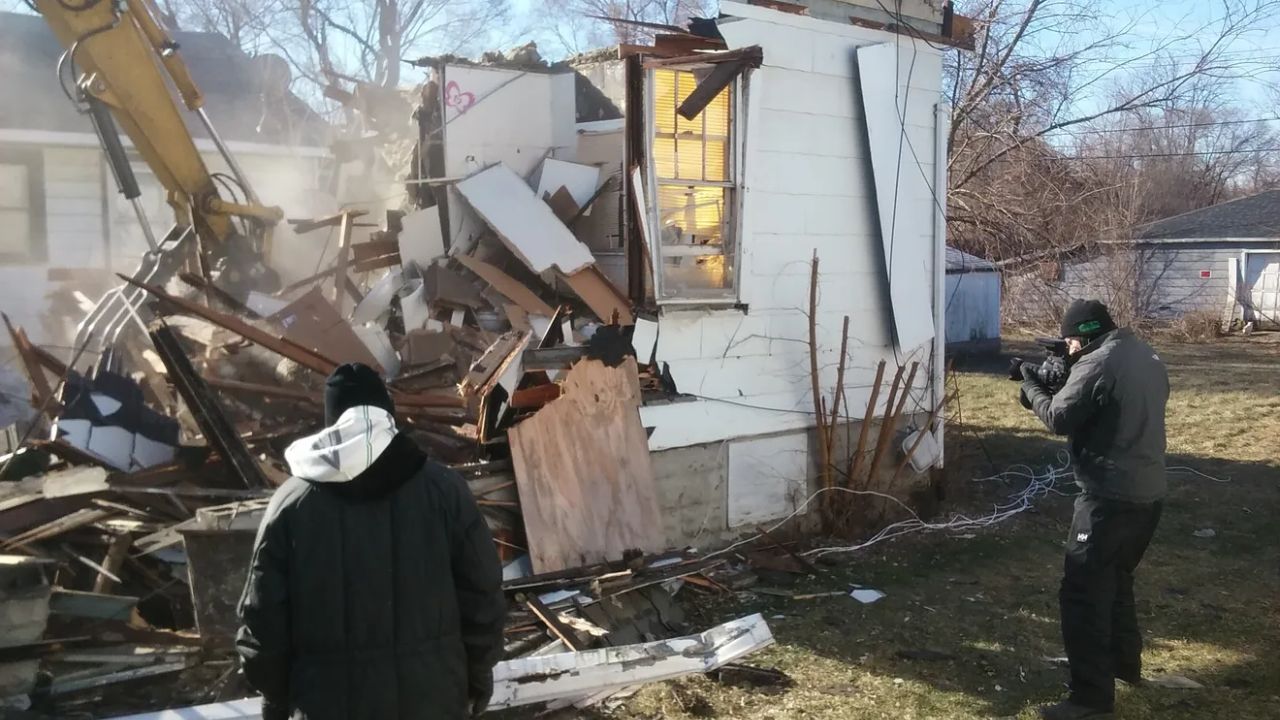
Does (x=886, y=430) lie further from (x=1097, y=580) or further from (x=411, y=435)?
(x=411, y=435)

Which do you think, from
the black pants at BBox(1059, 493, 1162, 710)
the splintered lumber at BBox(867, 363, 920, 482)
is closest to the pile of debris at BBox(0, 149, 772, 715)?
the black pants at BBox(1059, 493, 1162, 710)

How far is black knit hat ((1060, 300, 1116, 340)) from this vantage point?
498 cm

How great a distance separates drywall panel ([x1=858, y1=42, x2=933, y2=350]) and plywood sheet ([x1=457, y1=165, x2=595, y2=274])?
105 inches

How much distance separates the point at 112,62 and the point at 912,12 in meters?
6.99

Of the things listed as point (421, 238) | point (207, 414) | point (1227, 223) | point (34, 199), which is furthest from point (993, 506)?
point (1227, 223)

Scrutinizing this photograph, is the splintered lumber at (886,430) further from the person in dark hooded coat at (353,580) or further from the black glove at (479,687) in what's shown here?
the person in dark hooded coat at (353,580)

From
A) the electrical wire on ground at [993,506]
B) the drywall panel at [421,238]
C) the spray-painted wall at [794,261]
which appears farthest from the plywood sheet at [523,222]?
the electrical wire on ground at [993,506]

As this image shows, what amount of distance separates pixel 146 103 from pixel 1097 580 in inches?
339

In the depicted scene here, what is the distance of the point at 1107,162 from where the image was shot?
2789 centimetres

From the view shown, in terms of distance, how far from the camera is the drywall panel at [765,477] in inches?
310

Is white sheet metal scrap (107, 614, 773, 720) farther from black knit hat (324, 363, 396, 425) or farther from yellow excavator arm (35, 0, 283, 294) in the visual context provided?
yellow excavator arm (35, 0, 283, 294)

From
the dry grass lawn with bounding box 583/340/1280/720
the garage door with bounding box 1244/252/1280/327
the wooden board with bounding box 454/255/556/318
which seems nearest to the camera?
the dry grass lawn with bounding box 583/340/1280/720

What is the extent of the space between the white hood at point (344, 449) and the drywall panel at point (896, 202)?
659 cm

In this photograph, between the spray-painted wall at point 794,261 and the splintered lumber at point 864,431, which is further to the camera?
the splintered lumber at point 864,431
